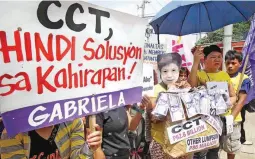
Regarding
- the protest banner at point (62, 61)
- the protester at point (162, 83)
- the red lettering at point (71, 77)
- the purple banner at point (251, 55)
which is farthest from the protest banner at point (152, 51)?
the red lettering at point (71, 77)

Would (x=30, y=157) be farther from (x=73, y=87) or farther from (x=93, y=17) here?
(x=93, y=17)

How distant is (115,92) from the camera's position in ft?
6.05

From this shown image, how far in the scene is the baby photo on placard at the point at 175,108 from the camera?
2643 millimetres

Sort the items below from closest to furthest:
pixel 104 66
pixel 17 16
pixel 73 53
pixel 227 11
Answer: pixel 17 16, pixel 73 53, pixel 104 66, pixel 227 11

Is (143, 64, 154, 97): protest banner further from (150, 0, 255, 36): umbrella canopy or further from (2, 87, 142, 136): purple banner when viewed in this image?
(2, 87, 142, 136): purple banner

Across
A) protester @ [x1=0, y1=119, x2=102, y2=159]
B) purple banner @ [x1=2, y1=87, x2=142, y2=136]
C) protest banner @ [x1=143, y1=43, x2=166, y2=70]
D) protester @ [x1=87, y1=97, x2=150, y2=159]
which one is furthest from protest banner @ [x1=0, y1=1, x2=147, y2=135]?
protest banner @ [x1=143, y1=43, x2=166, y2=70]

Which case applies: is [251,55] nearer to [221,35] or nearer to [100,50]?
[100,50]

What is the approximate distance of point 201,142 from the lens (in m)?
2.75

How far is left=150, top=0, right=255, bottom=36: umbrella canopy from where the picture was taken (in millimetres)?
3740

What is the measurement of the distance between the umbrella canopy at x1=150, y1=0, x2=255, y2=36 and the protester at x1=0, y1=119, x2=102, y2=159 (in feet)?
7.19

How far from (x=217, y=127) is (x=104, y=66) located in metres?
1.53

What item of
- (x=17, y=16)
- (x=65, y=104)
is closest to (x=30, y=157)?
(x=65, y=104)

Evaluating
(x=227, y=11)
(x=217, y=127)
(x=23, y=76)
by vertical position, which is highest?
(x=227, y=11)

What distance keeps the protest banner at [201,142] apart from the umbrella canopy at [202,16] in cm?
158
